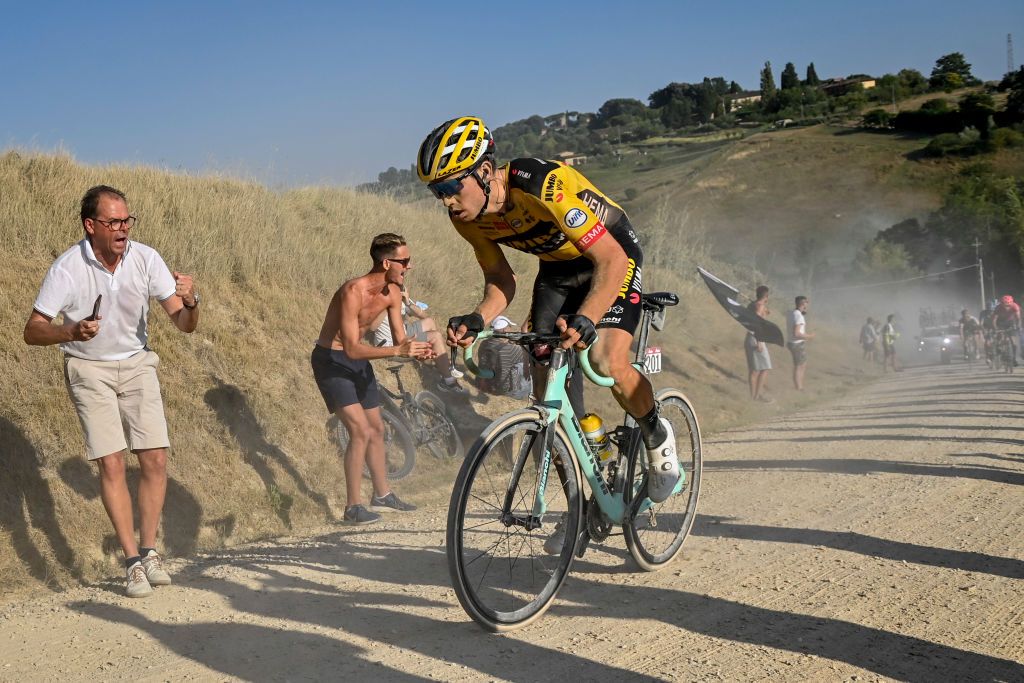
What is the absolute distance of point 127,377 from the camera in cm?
576

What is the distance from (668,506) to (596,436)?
1066 mm

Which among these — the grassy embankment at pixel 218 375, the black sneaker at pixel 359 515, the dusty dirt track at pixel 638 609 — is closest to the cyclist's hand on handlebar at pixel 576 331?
the dusty dirt track at pixel 638 609

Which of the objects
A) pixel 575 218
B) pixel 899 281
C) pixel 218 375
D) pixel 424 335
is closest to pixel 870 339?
pixel 424 335

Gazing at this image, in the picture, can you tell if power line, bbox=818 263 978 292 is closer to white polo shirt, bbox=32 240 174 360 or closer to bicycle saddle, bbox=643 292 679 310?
bicycle saddle, bbox=643 292 679 310

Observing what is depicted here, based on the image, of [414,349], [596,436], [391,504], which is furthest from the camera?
[391,504]

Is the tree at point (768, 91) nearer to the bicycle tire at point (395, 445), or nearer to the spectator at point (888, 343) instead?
the spectator at point (888, 343)

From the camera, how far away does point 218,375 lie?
374 inches

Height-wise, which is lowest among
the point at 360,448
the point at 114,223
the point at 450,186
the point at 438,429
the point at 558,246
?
the point at 438,429

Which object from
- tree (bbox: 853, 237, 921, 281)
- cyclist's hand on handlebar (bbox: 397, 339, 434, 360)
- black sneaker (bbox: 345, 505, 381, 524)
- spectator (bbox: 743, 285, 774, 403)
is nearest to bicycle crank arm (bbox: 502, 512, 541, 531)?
cyclist's hand on handlebar (bbox: 397, 339, 434, 360)

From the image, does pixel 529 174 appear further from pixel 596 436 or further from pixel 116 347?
pixel 116 347

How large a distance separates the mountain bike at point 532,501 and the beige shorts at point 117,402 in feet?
7.73

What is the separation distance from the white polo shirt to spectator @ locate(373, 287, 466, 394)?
4.67 meters

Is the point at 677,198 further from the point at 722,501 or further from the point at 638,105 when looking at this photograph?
the point at 722,501

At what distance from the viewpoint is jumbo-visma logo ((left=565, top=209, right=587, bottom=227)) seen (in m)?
4.56
